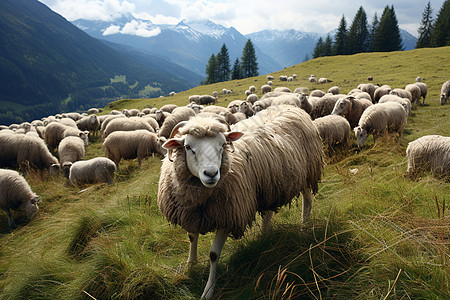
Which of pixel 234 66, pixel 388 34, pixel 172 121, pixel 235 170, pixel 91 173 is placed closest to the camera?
pixel 235 170

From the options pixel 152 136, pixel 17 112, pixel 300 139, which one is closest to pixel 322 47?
pixel 152 136

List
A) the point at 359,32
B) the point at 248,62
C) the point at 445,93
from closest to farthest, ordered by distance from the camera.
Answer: the point at 445,93
the point at 359,32
the point at 248,62

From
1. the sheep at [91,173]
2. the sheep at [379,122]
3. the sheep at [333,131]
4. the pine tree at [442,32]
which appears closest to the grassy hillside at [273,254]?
the sheep at [333,131]

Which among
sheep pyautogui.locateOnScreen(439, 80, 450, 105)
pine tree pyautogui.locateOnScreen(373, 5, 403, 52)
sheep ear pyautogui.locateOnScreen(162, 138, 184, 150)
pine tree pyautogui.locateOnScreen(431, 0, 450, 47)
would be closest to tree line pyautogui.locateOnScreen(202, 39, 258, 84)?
pine tree pyautogui.locateOnScreen(373, 5, 403, 52)

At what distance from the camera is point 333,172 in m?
5.78

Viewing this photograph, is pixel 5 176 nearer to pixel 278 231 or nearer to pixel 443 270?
pixel 278 231

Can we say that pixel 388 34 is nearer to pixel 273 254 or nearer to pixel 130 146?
pixel 130 146

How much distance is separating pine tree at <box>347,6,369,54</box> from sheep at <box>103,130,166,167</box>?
6297 centimetres

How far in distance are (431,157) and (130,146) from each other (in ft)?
30.7

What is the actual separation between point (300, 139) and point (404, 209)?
5.33 feet

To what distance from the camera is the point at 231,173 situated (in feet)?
9.33

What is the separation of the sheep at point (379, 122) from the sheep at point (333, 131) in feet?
1.55

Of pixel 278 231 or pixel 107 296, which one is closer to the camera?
pixel 107 296

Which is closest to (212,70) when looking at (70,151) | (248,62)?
(248,62)
